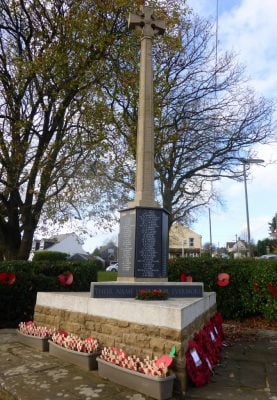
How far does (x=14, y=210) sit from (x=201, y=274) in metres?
7.46

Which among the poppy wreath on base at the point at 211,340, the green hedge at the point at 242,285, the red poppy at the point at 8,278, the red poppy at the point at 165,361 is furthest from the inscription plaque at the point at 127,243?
the green hedge at the point at 242,285

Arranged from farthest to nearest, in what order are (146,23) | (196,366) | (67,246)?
(67,246), (146,23), (196,366)

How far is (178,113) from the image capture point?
18.8 m

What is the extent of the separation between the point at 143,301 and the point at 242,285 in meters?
5.34

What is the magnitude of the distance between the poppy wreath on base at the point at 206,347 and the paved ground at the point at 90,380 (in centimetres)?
14

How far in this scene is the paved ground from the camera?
14.7 ft

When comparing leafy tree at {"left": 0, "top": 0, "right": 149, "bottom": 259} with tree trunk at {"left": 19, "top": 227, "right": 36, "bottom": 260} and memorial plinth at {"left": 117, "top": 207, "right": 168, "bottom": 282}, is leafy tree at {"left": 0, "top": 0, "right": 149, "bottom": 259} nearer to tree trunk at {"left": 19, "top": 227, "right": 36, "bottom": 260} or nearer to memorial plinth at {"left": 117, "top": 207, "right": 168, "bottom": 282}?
tree trunk at {"left": 19, "top": 227, "right": 36, "bottom": 260}

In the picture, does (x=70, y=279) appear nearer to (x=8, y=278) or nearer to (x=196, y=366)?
(x=8, y=278)

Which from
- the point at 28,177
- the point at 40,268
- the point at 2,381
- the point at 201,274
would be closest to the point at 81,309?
the point at 2,381

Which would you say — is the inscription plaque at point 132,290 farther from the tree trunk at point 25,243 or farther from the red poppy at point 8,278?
the tree trunk at point 25,243

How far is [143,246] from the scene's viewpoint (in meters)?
7.64

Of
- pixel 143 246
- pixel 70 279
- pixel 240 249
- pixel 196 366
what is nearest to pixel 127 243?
pixel 143 246

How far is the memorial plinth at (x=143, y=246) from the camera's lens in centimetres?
757

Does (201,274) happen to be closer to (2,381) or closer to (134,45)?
(2,381)
